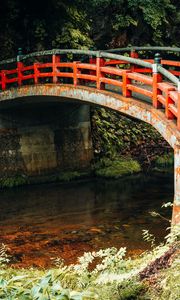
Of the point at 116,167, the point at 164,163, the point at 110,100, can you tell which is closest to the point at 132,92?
the point at 110,100

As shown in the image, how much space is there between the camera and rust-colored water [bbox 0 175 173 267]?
41.1 ft

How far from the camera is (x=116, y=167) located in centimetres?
2048

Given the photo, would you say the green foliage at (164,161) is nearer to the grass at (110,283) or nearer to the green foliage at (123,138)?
the green foliage at (123,138)

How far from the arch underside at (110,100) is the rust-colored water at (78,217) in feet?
9.86

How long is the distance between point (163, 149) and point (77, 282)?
16194mm

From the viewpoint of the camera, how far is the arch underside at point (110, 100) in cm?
1030

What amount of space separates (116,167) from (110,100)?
26.0 feet

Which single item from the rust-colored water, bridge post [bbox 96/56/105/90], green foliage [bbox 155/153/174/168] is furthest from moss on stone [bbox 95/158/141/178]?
bridge post [bbox 96/56/105/90]

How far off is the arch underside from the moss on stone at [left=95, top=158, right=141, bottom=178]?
4.71 m

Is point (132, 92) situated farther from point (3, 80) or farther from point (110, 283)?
point (110, 283)

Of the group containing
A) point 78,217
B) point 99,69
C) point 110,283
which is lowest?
point 78,217

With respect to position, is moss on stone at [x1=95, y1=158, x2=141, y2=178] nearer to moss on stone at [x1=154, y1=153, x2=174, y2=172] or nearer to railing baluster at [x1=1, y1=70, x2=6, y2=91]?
moss on stone at [x1=154, y1=153, x2=174, y2=172]

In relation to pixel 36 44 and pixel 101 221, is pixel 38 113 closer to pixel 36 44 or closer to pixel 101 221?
pixel 36 44

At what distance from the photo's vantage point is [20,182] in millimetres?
19625
